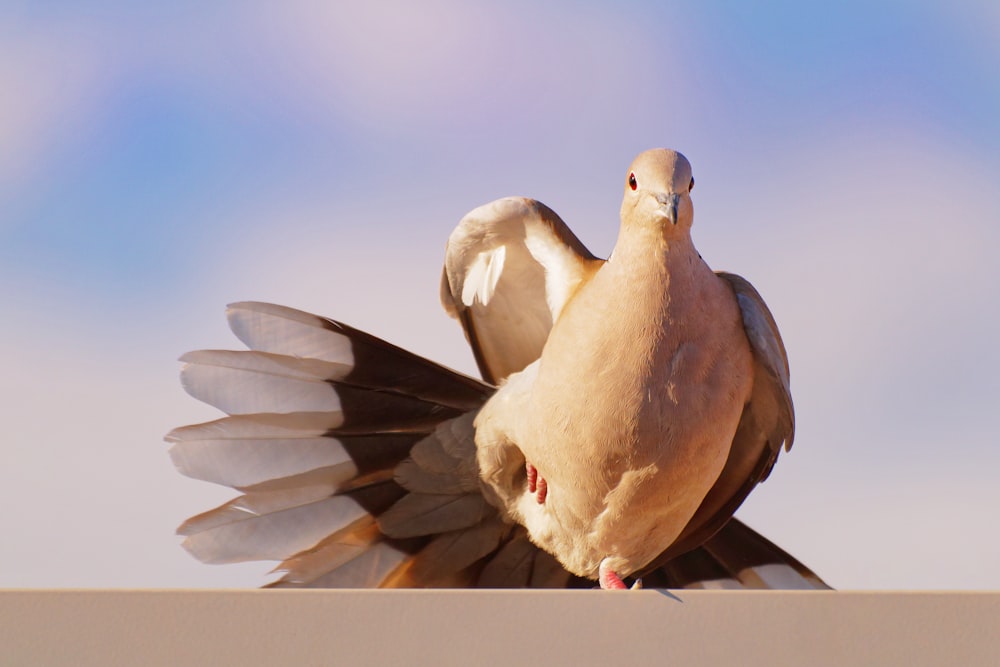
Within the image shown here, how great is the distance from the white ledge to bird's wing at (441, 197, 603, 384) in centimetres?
142

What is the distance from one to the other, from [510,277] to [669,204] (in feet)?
2.13

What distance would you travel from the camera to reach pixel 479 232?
107 inches

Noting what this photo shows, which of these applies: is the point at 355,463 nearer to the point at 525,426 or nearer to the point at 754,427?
the point at 525,426

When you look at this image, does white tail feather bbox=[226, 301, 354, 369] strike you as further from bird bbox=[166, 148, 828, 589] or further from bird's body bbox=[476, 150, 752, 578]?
bird's body bbox=[476, 150, 752, 578]

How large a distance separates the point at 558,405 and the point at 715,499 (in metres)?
0.55

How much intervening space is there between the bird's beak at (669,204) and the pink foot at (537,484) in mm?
756

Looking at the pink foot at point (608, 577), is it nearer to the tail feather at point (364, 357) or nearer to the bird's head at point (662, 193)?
the tail feather at point (364, 357)

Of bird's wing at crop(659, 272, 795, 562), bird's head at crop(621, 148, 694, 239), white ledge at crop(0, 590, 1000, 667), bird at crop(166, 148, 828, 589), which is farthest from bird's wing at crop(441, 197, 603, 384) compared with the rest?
white ledge at crop(0, 590, 1000, 667)

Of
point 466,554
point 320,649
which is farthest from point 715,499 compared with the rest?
point 320,649

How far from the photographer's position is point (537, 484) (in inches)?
106

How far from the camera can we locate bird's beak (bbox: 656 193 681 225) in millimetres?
2277

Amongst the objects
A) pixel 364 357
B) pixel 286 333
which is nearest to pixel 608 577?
pixel 364 357

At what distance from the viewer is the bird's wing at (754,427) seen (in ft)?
8.05

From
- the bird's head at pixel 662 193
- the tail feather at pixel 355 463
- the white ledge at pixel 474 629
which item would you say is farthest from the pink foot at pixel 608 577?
the white ledge at pixel 474 629
